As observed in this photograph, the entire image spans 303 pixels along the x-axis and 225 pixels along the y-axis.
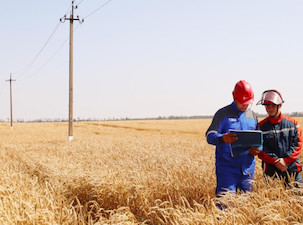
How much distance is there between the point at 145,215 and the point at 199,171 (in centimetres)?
221

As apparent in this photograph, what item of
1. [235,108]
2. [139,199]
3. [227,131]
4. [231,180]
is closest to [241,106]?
[235,108]

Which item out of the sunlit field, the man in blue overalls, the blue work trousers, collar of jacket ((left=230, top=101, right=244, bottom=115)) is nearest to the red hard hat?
the man in blue overalls

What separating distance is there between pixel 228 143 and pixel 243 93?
67cm

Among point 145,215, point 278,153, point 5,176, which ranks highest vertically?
point 278,153

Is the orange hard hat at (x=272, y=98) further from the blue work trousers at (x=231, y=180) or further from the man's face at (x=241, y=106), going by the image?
the blue work trousers at (x=231, y=180)

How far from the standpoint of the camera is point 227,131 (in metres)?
4.90

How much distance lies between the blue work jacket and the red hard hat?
5.8 inches

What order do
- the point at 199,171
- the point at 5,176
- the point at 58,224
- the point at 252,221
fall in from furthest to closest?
1. the point at 199,171
2. the point at 5,176
3. the point at 58,224
4. the point at 252,221

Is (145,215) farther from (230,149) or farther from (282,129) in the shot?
(282,129)

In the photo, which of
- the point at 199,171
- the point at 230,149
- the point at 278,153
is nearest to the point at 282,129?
the point at 278,153

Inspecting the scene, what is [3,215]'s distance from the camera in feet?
15.3

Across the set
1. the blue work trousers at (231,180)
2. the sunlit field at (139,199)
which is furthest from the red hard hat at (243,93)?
the sunlit field at (139,199)

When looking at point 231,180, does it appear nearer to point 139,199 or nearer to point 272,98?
point 272,98

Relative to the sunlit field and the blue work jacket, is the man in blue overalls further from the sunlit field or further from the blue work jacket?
the sunlit field
